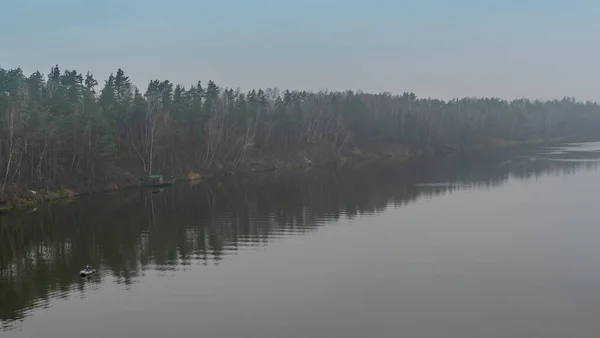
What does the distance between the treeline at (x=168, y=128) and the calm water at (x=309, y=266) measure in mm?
5989

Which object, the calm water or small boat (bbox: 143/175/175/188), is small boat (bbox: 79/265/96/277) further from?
small boat (bbox: 143/175/175/188)

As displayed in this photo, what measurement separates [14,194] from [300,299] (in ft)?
109

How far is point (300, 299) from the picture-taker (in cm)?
2134

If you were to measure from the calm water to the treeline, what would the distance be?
236 inches

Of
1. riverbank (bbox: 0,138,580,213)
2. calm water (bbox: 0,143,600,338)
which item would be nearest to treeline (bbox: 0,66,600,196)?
riverbank (bbox: 0,138,580,213)

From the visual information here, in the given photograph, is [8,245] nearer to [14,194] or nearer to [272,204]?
[14,194]

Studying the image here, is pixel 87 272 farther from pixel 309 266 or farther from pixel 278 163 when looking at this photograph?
pixel 278 163

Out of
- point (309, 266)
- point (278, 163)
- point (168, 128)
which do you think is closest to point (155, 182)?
point (168, 128)

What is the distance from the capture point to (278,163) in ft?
269

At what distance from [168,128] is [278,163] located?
20.4 meters

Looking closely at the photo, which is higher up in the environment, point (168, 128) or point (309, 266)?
point (168, 128)

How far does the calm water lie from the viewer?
19.0 metres

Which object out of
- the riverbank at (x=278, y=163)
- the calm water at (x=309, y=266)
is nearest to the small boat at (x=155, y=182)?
the riverbank at (x=278, y=163)

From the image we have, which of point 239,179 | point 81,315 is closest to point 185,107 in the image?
point 239,179
